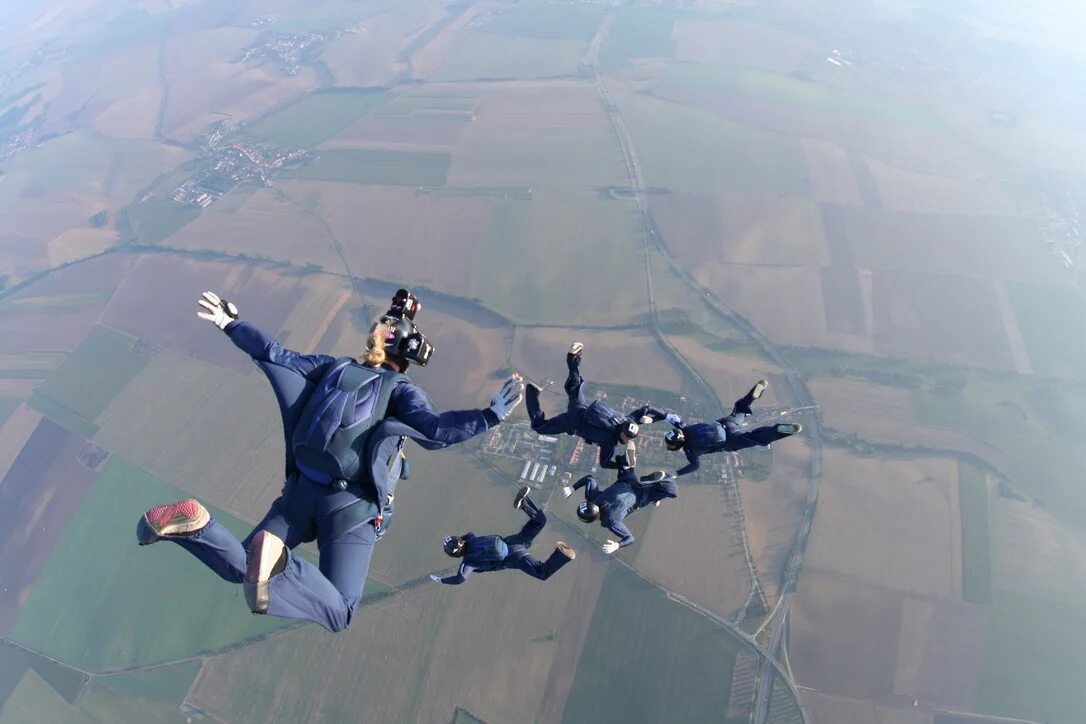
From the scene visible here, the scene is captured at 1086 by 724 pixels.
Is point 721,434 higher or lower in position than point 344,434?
lower

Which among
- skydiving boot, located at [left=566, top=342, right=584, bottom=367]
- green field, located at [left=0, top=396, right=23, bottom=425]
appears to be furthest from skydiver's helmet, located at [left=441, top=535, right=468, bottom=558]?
green field, located at [left=0, top=396, right=23, bottom=425]

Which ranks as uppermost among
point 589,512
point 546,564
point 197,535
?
point 197,535

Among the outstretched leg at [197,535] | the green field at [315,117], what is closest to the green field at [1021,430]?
the outstretched leg at [197,535]

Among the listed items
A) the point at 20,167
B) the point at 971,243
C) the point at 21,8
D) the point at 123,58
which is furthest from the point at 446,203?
the point at 21,8

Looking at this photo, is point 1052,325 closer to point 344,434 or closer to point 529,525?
point 529,525

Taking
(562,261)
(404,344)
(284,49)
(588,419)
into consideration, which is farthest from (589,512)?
(284,49)

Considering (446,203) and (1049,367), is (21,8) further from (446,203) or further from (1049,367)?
(1049,367)
